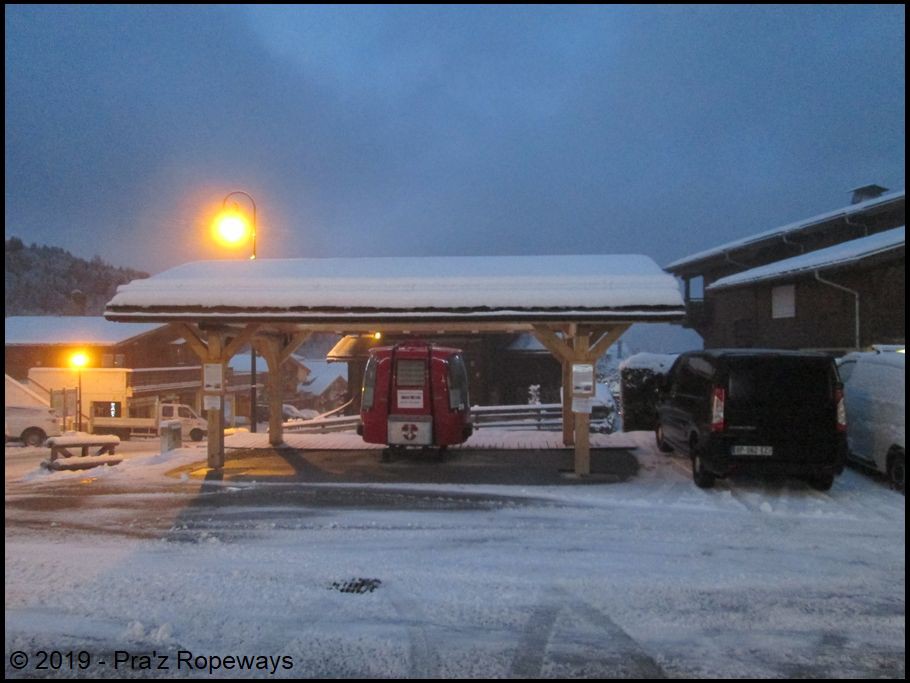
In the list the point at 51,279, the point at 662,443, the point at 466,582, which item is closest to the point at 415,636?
the point at 466,582

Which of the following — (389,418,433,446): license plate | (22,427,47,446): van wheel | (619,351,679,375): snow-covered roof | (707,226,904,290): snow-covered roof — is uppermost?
(707,226,904,290): snow-covered roof

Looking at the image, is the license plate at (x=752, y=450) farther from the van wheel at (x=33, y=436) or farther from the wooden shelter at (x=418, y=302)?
the van wheel at (x=33, y=436)

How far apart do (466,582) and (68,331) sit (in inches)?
1545

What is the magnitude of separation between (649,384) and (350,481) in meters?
8.67

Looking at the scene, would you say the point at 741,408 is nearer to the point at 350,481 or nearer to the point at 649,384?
the point at 350,481

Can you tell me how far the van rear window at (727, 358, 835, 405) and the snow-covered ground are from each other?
1.42m

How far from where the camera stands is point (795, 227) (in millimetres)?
25500

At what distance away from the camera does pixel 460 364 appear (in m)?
13.6

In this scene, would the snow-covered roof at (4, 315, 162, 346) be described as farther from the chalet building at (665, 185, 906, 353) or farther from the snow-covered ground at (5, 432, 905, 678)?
the chalet building at (665, 185, 906, 353)

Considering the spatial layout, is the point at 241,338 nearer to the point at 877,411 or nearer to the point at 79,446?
the point at 79,446

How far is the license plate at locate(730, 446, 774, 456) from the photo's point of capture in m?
8.64

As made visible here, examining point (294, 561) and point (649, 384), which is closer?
point (294, 561)

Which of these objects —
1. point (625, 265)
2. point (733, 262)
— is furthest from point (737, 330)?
point (625, 265)

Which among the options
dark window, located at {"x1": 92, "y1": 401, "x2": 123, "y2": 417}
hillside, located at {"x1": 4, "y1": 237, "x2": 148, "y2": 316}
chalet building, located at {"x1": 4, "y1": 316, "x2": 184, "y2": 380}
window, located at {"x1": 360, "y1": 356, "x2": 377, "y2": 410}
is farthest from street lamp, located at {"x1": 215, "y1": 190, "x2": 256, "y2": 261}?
hillside, located at {"x1": 4, "y1": 237, "x2": 148, "y2": 316}
